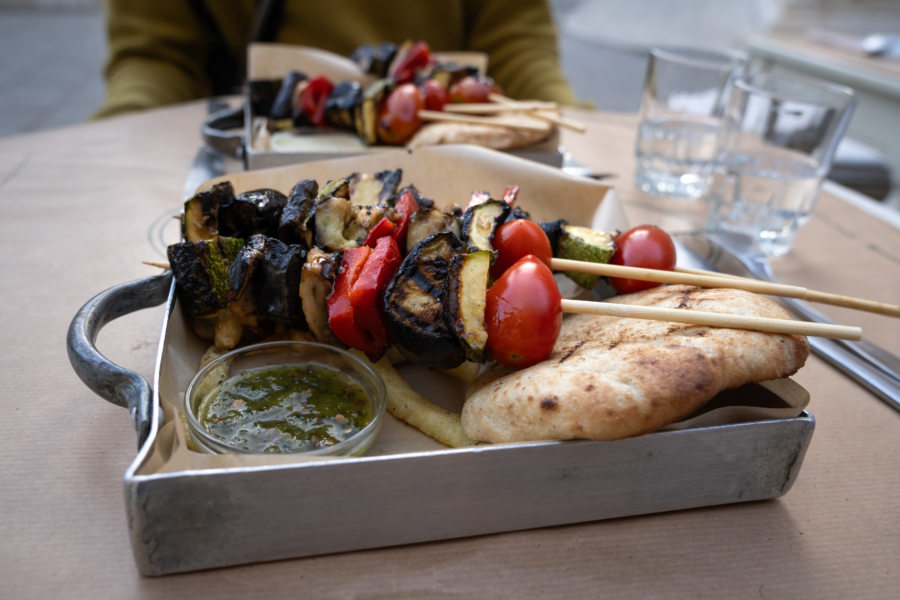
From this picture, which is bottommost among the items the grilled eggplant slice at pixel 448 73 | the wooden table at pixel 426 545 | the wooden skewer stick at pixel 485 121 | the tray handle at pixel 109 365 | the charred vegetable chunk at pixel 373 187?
the wooden table at pixel 426 545

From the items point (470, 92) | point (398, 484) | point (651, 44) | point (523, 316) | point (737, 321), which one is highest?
point (651, 44)

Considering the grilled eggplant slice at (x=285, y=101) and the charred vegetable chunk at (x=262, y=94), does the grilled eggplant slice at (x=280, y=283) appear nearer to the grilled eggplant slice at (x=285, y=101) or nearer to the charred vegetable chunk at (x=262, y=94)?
the grilled eggplant slice at (x=285, y=101)

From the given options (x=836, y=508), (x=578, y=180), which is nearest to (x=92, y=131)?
(x=578, y=180)

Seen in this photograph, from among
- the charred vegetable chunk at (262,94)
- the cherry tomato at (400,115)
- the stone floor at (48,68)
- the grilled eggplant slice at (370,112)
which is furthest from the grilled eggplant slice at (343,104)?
the stone floor at (48,68)

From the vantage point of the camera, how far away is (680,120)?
3.25m

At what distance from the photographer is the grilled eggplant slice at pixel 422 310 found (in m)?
1.48

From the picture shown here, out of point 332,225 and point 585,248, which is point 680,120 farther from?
point 332,225

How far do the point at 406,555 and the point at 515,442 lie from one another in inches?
11.8

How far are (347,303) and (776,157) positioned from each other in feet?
7.28

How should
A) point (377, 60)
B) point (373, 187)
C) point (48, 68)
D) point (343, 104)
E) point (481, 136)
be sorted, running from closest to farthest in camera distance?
1. point (373, 187)
2. point (481, 136)
3. point (343, 104)
4. point (377, 60)
5. point (48, 68)

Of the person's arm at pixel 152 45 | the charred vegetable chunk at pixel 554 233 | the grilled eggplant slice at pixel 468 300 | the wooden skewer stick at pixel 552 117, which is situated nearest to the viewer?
the grilled eggplant slice at pixel 468 300

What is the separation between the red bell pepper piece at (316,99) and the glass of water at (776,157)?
1977mm

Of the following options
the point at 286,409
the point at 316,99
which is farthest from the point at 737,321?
the point at 316,99

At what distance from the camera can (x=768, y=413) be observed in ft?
4.30
